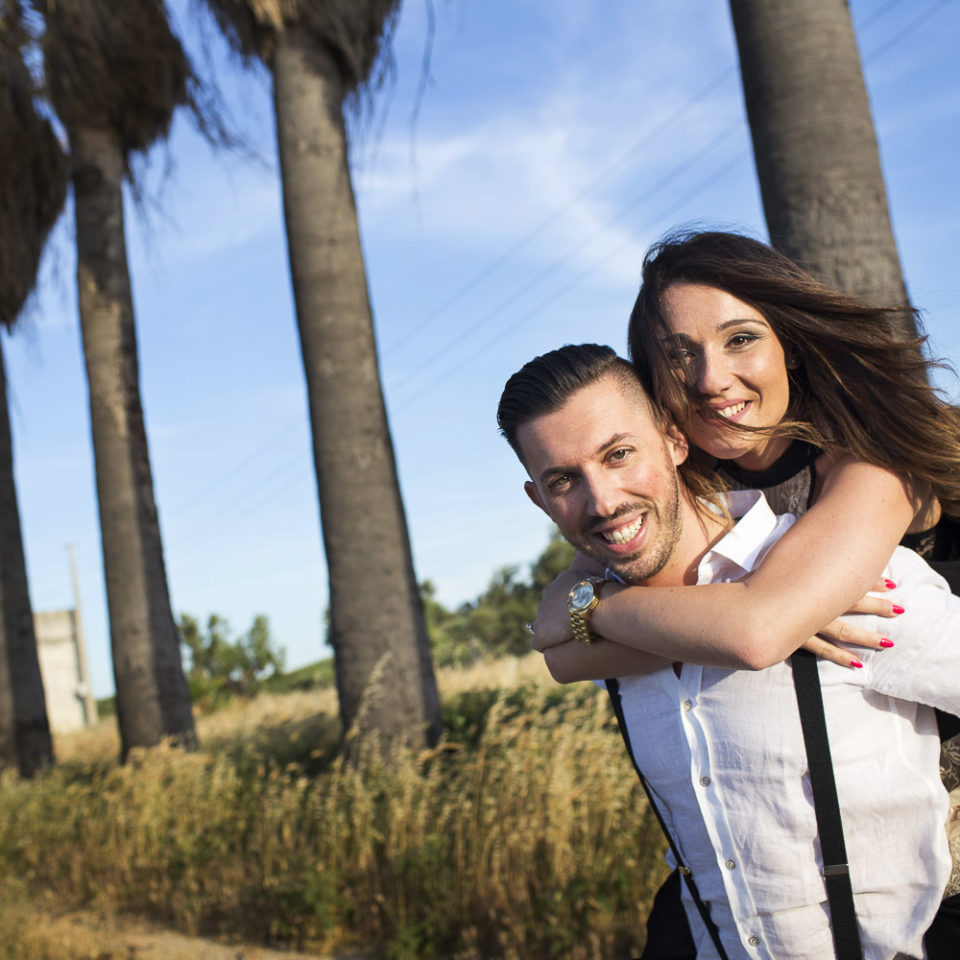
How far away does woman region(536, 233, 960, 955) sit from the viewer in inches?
73.2

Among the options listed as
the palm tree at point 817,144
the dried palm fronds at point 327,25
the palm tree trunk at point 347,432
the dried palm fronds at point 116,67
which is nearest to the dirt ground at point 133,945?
the palm tree trunk at point 347,432

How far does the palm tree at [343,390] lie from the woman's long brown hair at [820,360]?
481 centimetres

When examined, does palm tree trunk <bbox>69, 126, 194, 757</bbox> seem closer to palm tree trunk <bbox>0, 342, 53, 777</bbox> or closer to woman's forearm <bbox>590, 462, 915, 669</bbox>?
palm tree trunk <bbox>0, 342, 53, 777</bbox>

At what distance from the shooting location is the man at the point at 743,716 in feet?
5.95

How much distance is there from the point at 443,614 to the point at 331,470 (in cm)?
2502

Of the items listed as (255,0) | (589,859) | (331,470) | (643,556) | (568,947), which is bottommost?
(568,947)

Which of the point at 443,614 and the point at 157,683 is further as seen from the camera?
the point at 443,614

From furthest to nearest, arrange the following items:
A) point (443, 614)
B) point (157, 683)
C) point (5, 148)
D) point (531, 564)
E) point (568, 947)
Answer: point (443, 614), point (531, 564), point (5, 148), point (157, 683), point (568, 947)

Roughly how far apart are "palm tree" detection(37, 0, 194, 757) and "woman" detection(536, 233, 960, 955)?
8.87 metres

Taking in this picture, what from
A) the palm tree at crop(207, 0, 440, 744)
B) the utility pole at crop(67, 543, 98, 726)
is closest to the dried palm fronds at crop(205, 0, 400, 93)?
the palm tree at crop(207, 0, 440, 744)

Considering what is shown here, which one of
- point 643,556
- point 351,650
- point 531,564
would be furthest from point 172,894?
point 531,564

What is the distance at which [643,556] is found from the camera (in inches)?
82.0

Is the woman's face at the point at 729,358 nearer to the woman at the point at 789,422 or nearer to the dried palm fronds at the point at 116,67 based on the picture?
the woman at the point at 789,422

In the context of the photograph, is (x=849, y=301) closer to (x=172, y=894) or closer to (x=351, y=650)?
(x=351, y=650)
